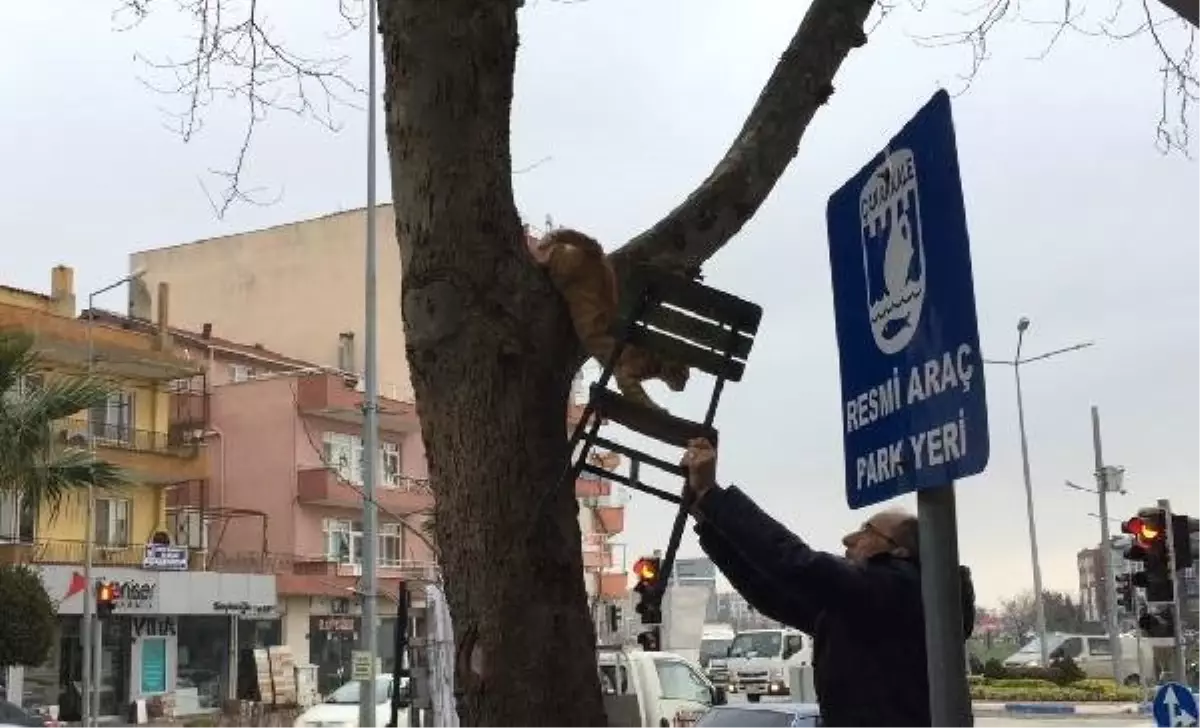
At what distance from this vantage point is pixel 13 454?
17828 millimetres

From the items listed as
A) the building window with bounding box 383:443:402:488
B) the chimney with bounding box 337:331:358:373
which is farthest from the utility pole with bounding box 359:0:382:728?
the chimney with bounding box 337:331:358:373

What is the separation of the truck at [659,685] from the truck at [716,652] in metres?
17.3

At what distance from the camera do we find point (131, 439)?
39.5 m

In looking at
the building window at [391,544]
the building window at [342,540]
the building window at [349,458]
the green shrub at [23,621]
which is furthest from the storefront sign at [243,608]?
the green shrub at [23,621]

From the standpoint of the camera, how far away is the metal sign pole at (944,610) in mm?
2311

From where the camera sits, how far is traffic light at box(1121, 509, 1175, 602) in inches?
638

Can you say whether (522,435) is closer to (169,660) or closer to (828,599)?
(828,599)

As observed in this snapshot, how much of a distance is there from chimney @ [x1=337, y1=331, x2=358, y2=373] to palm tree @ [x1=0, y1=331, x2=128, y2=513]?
3323 centimetres

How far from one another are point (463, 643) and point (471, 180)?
1.15 m

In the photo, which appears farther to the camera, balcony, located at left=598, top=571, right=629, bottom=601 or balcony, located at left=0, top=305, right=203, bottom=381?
balcony, located at left=598, top=571, right=629, bottom=601

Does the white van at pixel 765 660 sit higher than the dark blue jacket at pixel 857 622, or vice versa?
→ the dark blue jacket at pixel 857 622

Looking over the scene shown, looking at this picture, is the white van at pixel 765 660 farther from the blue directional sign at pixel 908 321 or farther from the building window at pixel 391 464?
the blue directional sign at pixel 908 321

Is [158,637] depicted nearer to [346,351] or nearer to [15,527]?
[15,527]

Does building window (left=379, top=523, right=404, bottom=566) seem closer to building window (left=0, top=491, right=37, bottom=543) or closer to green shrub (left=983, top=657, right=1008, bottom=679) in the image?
building window (left=0, top=491, right=37, bottom=543)
